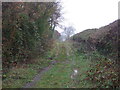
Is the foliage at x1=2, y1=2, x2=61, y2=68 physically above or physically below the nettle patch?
above

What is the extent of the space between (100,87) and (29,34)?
7601 millimetres

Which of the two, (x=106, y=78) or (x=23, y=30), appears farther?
(x=23, y=30)

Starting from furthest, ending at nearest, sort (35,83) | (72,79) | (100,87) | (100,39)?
(100,39) < (72,79) < (35,83) < (100,87)

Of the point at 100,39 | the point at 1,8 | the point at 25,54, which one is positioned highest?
the point at 1,8

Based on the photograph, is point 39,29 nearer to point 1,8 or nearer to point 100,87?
point 1,8

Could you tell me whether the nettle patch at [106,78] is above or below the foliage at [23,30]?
below

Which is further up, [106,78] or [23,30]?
[23,30]

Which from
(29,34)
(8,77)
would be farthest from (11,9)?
(29,34)

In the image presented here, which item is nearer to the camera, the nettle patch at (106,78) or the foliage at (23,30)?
the nettle patch at (106,78)

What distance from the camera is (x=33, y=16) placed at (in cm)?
1483

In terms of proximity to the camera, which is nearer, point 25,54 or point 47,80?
point 47,80

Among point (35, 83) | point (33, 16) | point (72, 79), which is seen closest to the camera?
point (35, 83)

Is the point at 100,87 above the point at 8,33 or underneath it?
underneath

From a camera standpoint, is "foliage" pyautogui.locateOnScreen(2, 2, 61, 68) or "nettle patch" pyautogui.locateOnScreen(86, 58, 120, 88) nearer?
"nettle patch" pyautogui.locateOnScreen(86, 58, 120, 88)
